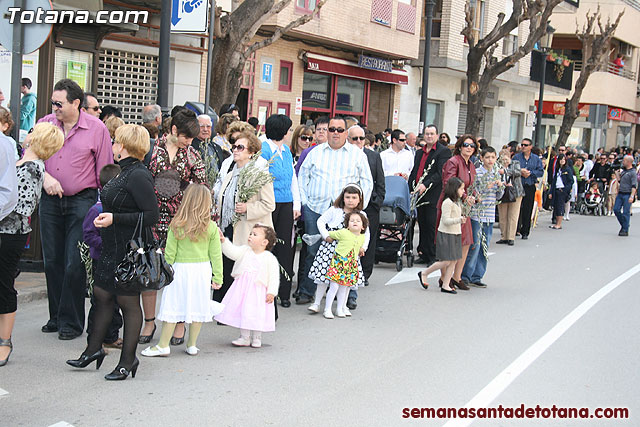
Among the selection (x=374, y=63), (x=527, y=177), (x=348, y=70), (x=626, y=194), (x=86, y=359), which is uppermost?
(x=374, y=63)

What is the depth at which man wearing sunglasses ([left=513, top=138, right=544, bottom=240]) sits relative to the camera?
17.8 meters

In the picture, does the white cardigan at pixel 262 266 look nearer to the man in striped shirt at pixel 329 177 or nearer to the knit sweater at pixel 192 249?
the knit sweater at pixel 192 249

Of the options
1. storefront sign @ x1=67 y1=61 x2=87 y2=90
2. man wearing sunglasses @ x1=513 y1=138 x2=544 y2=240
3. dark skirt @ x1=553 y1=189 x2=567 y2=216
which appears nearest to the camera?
storefront sign @ x1=67 y1=61 x2=87 y2=90

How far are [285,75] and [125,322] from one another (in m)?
17.9

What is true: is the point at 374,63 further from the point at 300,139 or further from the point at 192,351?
the point at 192,351

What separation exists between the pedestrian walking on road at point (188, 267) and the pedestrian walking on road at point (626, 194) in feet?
50.4

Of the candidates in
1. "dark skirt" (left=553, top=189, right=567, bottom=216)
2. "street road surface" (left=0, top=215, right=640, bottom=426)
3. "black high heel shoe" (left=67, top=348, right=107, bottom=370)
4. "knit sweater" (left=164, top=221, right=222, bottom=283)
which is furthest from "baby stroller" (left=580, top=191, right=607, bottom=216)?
"black high heel shoe" (left=67, top=348, right=107, bottom=370)

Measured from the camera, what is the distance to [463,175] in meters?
11.4

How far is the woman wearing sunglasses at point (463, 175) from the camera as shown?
10930mm

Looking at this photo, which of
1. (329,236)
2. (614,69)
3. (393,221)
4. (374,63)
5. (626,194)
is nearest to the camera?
(329,236)

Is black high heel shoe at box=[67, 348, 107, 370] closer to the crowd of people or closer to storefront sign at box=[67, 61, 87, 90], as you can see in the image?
the crowd of people

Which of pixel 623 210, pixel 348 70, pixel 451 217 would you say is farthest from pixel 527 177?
pixel 348 70

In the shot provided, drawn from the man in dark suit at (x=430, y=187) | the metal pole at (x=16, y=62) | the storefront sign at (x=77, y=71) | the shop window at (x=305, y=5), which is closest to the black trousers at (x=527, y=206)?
the man in dark suit at (x=430, y=187)

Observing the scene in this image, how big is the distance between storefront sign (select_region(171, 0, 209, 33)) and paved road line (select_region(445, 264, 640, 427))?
5.77 meters
